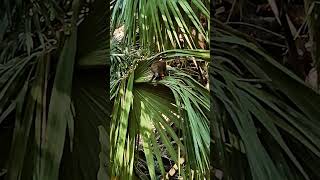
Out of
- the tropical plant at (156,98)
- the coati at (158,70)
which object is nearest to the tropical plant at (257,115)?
the tropical plant at (156,98)

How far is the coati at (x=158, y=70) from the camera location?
164cm

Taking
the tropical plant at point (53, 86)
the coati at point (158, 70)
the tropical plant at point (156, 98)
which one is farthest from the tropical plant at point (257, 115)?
the tropical plant at point (53, 86)

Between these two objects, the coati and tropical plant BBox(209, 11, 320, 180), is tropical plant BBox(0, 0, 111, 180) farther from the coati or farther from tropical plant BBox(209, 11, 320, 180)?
tropical plant BBox(209, 11, 320, 180)

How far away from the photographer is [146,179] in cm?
161

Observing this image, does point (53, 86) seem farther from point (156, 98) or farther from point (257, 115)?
point (257, 115)

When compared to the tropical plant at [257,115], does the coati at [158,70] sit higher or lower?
higher

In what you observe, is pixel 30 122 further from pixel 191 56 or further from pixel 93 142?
pixel 191 56

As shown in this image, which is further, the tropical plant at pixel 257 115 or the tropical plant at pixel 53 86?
the tropical plant at pixel 53 86

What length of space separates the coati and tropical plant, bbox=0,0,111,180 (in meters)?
0.16

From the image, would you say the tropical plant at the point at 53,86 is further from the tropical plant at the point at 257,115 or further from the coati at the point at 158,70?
the tropical plant at the point at 257,115

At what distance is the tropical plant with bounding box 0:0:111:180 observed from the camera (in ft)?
5.31

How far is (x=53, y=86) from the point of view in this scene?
1643 mm

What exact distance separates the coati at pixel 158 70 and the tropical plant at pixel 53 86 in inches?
6.5

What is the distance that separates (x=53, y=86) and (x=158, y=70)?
0.35 m
